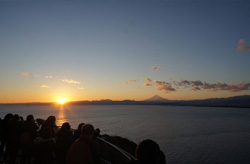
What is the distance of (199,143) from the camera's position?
36031mm

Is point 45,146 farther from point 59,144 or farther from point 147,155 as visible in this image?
point 147,155

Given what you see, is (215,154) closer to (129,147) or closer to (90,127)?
(129,147)

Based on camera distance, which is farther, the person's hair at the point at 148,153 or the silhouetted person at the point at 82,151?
the silhouetted person at the point at 82,151

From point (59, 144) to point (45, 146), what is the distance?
562 mm

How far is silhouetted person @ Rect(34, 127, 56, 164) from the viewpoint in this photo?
4793 mm

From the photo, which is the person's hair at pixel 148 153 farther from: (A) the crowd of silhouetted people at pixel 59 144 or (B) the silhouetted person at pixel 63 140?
(B) the silhouetted person at pixel 63 140

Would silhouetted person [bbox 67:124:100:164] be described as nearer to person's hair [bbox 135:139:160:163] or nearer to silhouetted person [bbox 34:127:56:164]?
person's hair [bbox 135:139:160:163]

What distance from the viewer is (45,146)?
485 cm

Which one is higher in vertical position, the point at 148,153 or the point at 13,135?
the point at 148,153

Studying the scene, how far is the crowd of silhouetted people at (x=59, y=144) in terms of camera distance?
241cm

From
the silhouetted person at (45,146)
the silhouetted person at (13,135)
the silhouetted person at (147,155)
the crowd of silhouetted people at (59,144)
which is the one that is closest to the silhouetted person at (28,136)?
the crowd of silhouetted people at (59,144)

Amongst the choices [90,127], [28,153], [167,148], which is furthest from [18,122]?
[167,148]

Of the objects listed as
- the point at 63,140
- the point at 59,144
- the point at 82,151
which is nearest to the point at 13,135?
the point at 59,144

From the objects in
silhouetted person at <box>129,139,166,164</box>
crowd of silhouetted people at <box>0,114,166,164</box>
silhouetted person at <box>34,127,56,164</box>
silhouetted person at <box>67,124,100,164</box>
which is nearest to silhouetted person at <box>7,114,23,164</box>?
crowd of silhouetted people at <box>0,114,166,164</box>
